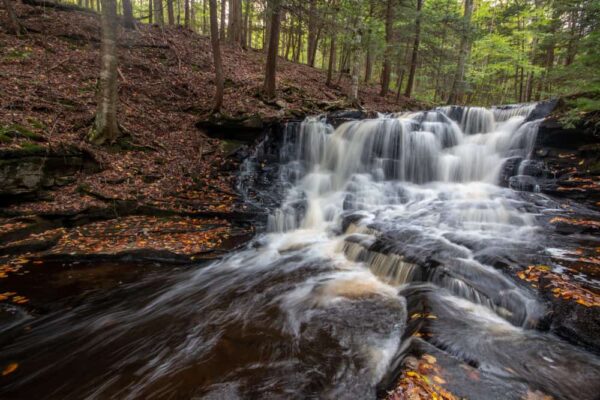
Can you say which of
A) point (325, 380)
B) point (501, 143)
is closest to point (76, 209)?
point (325, 380)

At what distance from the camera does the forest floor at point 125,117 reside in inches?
281

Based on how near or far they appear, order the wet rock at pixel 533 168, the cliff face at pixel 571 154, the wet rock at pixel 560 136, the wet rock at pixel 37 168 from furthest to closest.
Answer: the wet rock at pixel 533 168
the wet rock at pixel 560 136
the cliff face at pixel 571 154
the wet rock at pixel 37 168

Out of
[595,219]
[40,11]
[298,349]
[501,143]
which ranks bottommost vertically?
[298,349]

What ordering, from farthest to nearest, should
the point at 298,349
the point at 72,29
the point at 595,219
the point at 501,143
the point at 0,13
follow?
1. the point at 72,29
2. the point at 0,13
3. the point at 501,143
4. the point at 595,219
5. the point at 298,349

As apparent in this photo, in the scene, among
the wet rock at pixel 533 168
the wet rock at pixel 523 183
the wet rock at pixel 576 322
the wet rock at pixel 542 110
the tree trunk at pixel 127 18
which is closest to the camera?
the wet rock at pixel 576 322

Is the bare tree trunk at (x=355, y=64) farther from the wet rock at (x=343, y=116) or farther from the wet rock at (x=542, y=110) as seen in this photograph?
the wet rock at (x=542, y=110)

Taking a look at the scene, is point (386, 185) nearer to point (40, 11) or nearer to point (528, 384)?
point (528, 384)

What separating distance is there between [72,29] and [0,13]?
7.89 ft

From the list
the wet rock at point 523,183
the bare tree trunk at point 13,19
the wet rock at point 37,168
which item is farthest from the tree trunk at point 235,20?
the wet rock at point 523,183

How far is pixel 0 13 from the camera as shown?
40.3 ft

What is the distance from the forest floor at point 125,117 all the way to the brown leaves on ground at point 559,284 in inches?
252

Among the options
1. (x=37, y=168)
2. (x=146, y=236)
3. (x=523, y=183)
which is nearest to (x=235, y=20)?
(x=37, y=168)

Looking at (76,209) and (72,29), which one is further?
(72,29)

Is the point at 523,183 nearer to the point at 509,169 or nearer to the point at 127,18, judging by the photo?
the point at 509,169
